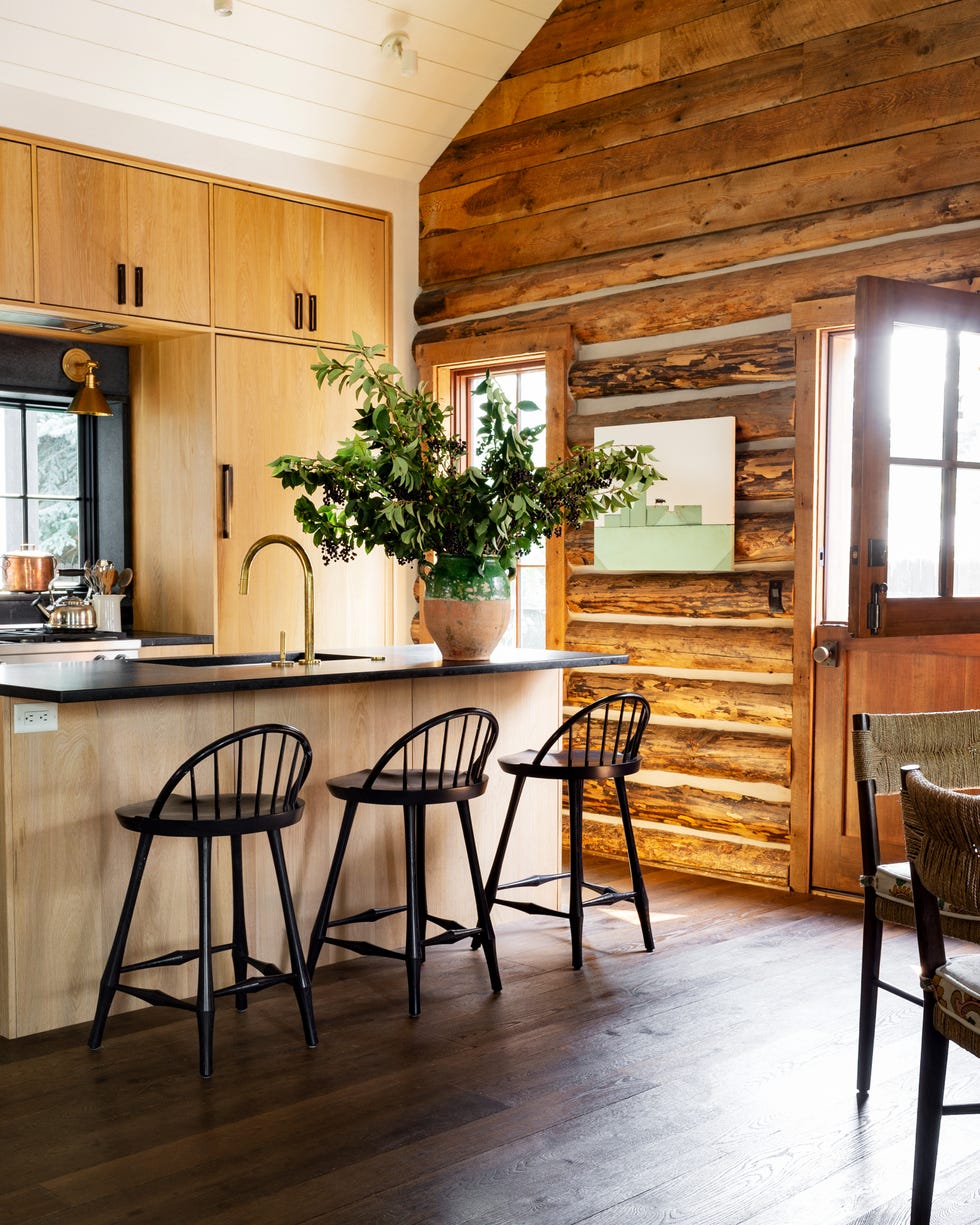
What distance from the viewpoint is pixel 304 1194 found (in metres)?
2.63

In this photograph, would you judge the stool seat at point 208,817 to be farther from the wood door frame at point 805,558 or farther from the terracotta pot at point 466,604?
the wood door frame at point 805,558

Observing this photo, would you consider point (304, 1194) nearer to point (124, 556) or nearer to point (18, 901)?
point (18, 901)

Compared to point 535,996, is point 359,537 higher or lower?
higher

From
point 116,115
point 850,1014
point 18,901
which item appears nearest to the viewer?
point 18,901

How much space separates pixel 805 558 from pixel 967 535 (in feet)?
2.74

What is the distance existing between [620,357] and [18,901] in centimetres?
346

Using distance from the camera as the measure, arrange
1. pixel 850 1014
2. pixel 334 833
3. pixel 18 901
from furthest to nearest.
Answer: pixel 334 833 → pixel 850 1014 → pixel 18 901

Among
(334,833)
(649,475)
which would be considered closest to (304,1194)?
(334,833)

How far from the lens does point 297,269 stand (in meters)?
6.18

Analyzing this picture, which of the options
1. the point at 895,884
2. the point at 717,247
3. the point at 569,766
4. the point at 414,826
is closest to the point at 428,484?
the point at 569,766

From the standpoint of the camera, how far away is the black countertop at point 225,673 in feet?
11.2

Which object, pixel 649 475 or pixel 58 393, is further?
pixel 58 393

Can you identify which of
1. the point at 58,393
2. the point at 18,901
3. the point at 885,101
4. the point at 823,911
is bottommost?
the point at 823,911

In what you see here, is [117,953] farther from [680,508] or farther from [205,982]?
[680,508]
